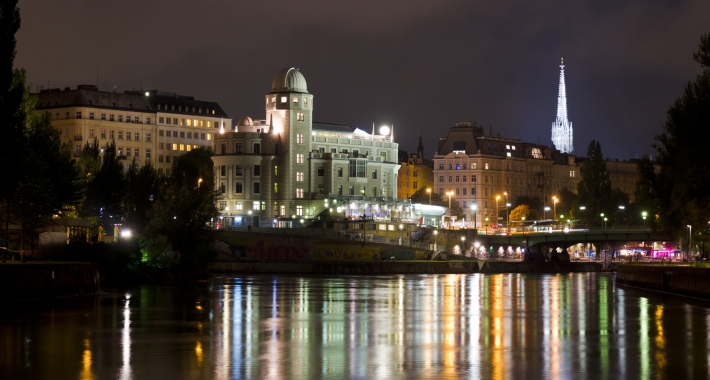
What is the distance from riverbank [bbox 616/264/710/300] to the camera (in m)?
68.4

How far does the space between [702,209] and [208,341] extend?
4565cm

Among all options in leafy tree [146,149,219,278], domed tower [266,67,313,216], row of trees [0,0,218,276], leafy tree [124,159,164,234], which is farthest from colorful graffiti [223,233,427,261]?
leafy tree [146,149,219,278]

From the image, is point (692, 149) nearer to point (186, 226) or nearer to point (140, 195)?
point (186, 226)

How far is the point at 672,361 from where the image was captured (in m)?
36.9

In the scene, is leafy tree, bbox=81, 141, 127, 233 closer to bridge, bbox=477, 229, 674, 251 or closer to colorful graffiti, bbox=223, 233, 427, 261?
colorful graffiti, bbox=223, 233, 427, 261

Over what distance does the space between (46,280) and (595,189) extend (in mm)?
125010

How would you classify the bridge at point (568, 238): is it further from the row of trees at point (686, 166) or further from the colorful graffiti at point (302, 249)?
the row of trees at point (686, 166)

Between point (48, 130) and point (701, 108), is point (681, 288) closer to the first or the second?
point (701, 108)

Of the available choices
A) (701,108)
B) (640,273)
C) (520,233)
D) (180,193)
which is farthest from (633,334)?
(520,233)

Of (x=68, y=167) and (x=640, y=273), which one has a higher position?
(x=68, y=167)

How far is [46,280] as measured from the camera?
6078 centimetres

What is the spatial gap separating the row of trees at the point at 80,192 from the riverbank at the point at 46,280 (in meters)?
4.78

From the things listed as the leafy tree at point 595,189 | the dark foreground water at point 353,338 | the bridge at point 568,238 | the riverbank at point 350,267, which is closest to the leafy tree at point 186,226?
the riverbank at point 350,267

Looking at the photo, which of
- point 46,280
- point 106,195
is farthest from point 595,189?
point 46,280
